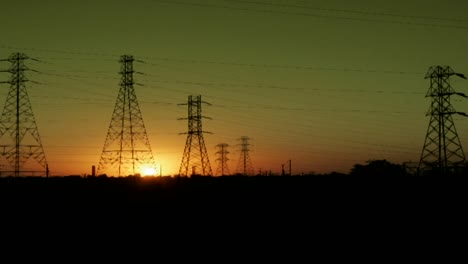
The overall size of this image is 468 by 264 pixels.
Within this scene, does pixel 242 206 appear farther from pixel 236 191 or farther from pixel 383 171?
pixel 383 171

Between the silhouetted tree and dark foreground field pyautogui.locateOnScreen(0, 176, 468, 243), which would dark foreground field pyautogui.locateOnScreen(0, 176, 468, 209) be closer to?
dark foreground field pyautogui.locateOnScreen(0, 176, 468, 243)

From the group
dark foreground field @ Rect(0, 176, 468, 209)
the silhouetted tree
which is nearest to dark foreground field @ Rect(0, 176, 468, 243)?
dark foreground field @ Rect(0, 176, 468, 209)

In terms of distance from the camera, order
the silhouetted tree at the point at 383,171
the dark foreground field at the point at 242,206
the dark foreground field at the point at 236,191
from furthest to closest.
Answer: the silhouetted tree at the point at 383,171 → the dark foreground field at the point at 236,191 → the dark foreground field at the point at 242,206

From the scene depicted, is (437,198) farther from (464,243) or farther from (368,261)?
(368,261)

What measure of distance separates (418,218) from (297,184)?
839cm

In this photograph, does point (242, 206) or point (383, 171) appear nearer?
point (242, 206)

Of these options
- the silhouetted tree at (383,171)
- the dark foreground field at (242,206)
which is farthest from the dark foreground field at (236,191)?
the silhouetted tree at (383,171)

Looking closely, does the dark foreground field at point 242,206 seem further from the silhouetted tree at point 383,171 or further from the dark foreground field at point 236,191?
the silhouetted tree at point 383,171

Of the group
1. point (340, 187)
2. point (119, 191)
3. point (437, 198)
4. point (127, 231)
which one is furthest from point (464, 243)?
point (119, 191)

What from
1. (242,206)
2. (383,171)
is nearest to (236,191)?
(242,206)

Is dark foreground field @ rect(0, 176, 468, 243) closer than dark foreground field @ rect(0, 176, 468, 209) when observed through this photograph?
Yes

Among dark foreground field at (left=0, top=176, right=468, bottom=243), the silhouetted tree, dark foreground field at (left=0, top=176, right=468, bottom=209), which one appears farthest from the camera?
the silhouetted tree

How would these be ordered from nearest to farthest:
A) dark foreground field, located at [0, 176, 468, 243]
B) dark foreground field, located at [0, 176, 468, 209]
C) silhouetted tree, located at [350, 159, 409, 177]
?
1. dark foreground field, located at [0, 176, 468, 243]
2. dark foreground field, located at [0, 176, 468, 209]
3. silhouetted tree, located at [350, 159, 409, 177]

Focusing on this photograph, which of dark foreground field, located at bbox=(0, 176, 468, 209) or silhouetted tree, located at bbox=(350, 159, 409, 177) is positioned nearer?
dark foreground field, located at bbox=(0, 176, 468, 209)
